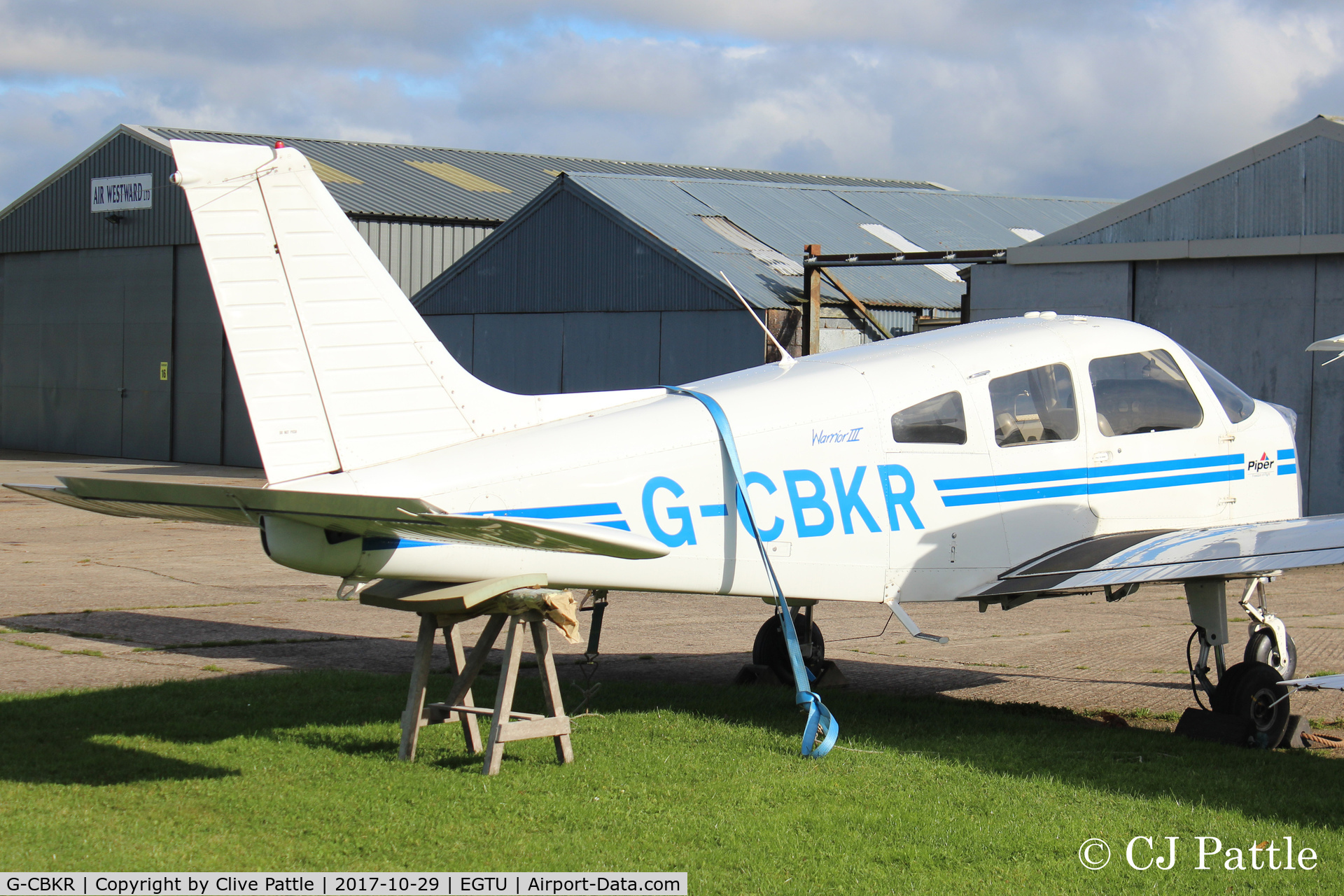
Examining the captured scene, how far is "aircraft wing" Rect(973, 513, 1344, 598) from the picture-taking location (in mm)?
7586

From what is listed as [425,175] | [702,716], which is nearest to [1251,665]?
[702,716]

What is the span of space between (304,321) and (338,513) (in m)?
1.43

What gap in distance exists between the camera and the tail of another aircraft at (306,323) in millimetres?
6465

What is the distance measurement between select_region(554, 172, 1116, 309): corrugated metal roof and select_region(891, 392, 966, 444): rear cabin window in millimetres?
15310

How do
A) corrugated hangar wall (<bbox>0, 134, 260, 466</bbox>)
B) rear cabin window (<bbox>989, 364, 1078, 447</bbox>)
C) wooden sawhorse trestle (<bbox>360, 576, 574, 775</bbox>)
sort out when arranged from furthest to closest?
corrugated hangar wall (<bbox>0, 134, 260, 466</bbox>) < rear cabin window (<bbox>989, 364, 1078, 447</bbox>) < wooden sawhorse trestle (<bbox>360, 576, 574, 775</bbox>)

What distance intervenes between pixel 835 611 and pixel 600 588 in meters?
6.91

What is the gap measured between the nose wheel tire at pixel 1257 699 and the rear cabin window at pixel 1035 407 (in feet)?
6.04

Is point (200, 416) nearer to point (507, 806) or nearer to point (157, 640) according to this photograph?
point (157, 640)

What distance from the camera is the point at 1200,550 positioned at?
7988 millimetres

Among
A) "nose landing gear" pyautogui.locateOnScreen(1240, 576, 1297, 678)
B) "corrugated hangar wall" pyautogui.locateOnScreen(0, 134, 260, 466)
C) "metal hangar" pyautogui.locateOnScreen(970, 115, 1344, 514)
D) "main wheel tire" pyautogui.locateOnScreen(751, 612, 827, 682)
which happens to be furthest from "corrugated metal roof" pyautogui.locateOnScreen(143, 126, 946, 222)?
"nose landing gear" pyautogui.locateOnScreen(1240, 576, 1297, 678)

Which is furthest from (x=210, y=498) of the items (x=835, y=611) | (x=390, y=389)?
(x=835, y=611)

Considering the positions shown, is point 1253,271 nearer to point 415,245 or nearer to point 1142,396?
point 1142,396

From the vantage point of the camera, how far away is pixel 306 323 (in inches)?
261

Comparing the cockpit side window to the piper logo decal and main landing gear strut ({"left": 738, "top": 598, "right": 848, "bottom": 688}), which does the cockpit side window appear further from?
main landing gear strut ({"left": 738, "top": 598, "right": 848, "bottom": 688})
